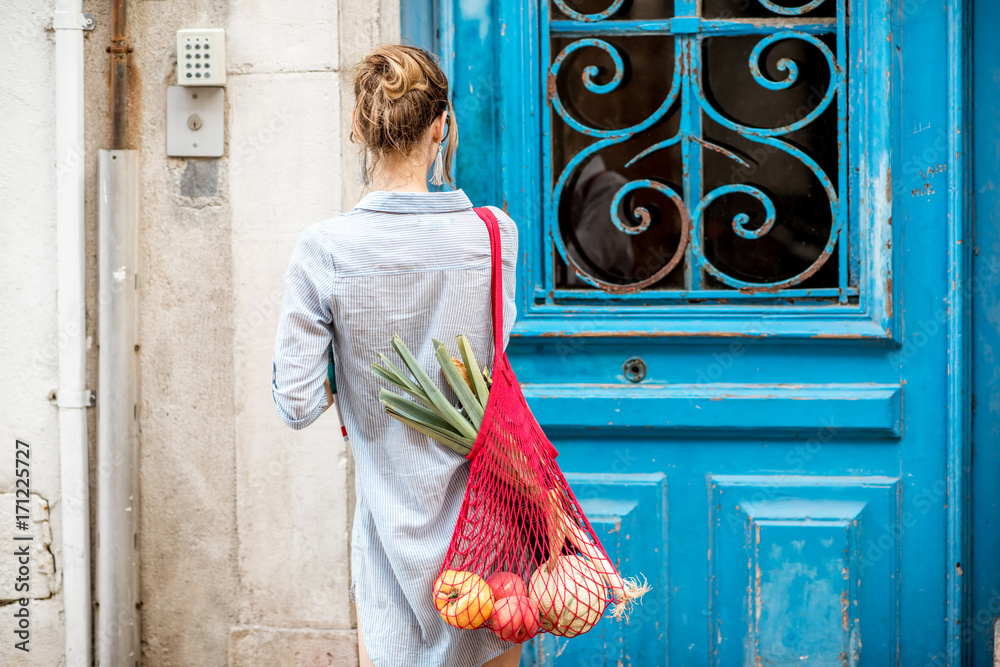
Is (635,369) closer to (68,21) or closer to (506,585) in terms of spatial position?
(506,585)

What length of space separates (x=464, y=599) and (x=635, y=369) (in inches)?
49.9

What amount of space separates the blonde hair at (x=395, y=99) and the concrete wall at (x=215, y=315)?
1010mm

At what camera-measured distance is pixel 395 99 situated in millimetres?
1643

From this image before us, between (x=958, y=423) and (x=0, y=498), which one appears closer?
(x=958, y=423)

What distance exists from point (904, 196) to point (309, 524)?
2041 mm

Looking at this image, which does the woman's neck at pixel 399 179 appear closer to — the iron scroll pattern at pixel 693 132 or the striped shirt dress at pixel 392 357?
the striped shirt dress at pixel 392 357

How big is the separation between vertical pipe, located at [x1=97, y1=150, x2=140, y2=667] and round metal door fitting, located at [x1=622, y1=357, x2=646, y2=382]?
5.09 ft

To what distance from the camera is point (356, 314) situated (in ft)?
5.37

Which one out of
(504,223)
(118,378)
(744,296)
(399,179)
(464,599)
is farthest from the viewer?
(118,378)

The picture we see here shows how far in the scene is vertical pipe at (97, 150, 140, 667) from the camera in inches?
108

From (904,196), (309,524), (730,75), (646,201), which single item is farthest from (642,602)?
(730,75)

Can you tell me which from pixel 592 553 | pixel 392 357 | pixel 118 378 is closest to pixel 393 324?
pixel 392 357

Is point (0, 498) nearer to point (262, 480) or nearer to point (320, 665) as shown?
point (262, 480)

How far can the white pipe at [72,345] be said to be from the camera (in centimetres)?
269
